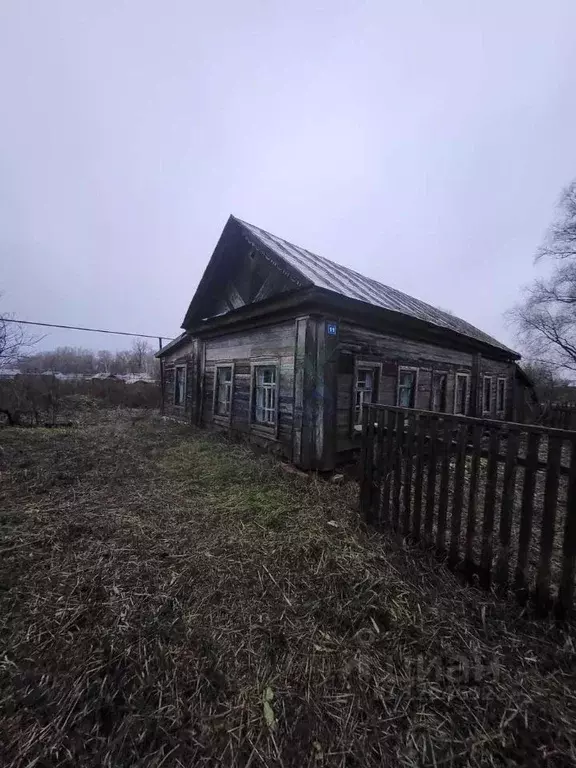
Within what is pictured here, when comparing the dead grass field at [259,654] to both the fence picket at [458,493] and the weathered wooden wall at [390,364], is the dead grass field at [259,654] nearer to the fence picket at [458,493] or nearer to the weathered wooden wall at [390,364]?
the fence picket at [458,493]

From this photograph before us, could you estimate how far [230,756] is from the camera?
1.50m

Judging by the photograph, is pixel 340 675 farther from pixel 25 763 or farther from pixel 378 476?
pixel 378 476

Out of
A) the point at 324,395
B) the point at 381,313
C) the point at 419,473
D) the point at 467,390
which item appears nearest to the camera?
the point at 419,473

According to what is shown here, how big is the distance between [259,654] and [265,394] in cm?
585

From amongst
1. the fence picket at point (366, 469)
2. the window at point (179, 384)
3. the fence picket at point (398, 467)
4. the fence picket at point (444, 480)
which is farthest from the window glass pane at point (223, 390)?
the fence picket at point (444, 480)

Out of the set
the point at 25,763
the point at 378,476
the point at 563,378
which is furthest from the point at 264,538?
the point at 563,378

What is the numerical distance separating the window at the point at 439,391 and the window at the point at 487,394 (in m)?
3.83

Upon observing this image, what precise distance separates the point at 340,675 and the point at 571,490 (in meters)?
2.08

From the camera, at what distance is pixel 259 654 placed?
2031mm

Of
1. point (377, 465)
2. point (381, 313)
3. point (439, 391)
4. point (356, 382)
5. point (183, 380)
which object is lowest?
point (377, 465)

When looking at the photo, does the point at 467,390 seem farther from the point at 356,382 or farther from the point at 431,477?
the point at 431,477

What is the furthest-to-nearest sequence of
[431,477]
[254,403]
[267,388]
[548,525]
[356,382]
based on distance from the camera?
1. [254,403]
2. [267,388]
3. [356,382]
4. [431,477]
5. [548,525]

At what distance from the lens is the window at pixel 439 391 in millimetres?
9383

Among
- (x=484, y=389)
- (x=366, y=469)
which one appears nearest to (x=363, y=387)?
(x=366, y=469)
